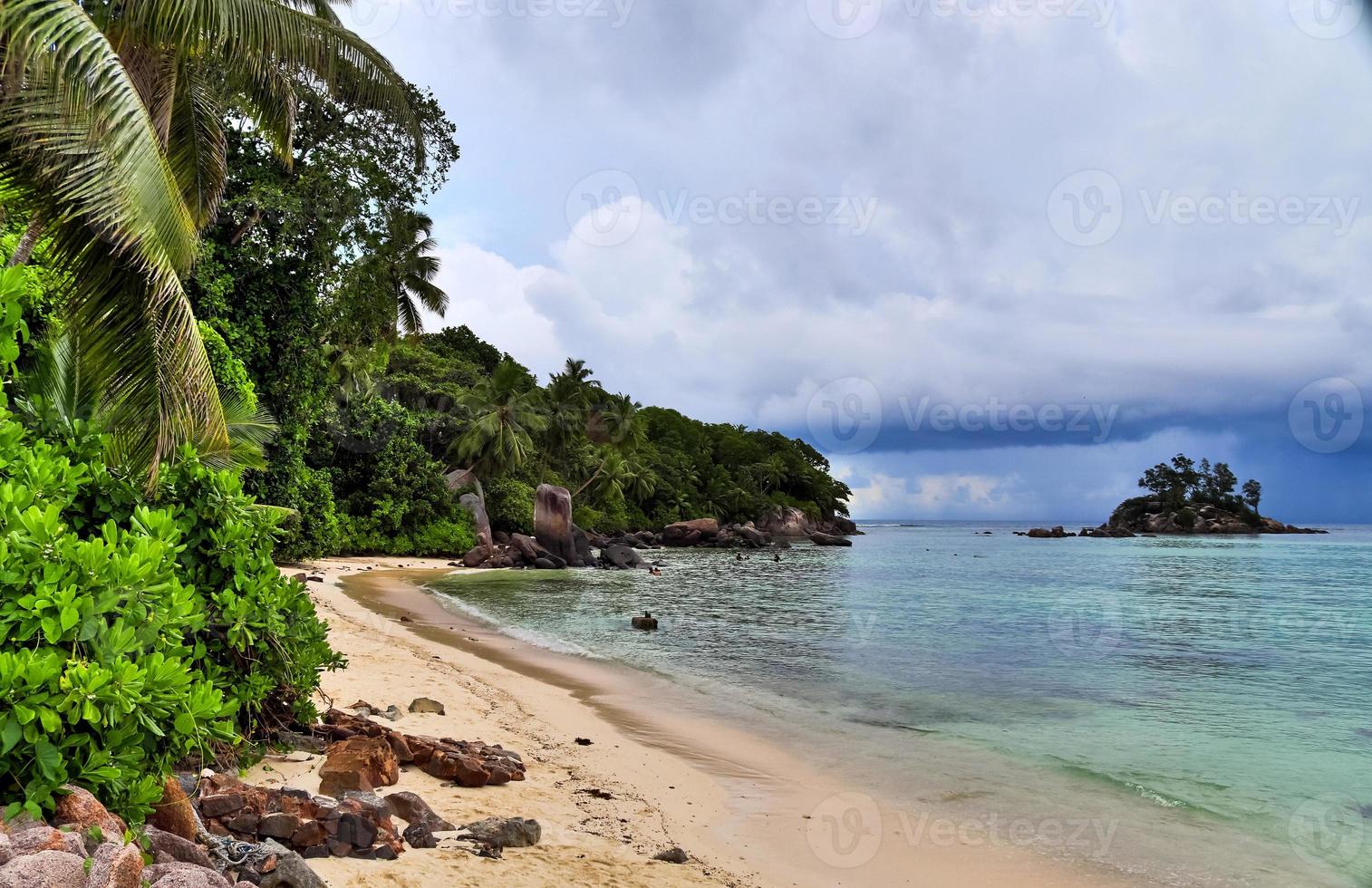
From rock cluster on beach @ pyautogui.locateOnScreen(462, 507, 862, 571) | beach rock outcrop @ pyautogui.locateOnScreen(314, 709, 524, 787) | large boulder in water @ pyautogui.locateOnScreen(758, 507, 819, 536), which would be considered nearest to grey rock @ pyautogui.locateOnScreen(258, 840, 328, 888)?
beach rock outcrop @ pyautogui.locateOnScreen(314, 709, 524, 787)

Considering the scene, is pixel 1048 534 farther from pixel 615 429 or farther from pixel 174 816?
pixel 174 816

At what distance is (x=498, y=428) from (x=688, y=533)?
2724cm

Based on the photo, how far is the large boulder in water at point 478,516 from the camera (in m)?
41.8

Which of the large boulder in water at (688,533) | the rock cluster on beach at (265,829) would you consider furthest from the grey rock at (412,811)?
the large boulder in water at (688,533)

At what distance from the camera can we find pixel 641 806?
6379 mm

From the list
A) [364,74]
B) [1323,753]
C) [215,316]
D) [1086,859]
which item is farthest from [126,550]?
[215,316]

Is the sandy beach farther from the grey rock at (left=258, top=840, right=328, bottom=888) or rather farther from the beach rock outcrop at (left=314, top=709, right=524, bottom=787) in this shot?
the grey rock at (left=258, top=840, right=328, bottom=888)

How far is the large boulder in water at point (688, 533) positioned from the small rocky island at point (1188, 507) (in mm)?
72543

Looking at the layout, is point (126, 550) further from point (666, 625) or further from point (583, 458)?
point (583, 458)

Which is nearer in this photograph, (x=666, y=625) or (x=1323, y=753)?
(x=1323, y=753)

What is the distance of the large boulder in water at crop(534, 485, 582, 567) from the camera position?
1741 inches

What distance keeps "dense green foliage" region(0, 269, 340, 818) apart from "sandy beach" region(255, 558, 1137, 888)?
1129 mm

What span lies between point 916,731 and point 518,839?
658cm

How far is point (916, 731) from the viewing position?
10.1 meters
